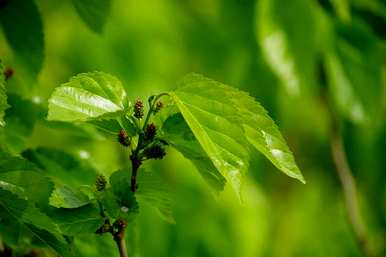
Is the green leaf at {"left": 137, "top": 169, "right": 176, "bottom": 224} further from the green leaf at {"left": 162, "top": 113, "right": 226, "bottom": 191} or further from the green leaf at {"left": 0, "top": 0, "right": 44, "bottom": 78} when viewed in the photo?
the green leaf at {"left": 0, "top": 0, "right": 44, "bottom": 78}

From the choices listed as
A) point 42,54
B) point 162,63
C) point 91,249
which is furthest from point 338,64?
point 91,249

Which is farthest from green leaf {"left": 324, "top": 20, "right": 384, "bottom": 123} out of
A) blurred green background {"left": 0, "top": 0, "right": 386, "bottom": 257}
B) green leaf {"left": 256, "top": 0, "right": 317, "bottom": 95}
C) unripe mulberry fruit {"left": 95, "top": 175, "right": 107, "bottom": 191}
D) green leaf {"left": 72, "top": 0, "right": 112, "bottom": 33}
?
unripe mulberry fruit {"left": 95, "top": 175, "right": 107, "bottom": 191}

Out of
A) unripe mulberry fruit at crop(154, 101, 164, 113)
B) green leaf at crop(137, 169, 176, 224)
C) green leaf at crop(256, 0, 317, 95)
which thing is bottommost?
green leaf at crop(256, 0, 317, 95)

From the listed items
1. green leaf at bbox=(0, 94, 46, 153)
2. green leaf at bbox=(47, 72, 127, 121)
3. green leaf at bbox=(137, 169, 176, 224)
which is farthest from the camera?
green leaf at bbox=(0, 94, 46, 153)

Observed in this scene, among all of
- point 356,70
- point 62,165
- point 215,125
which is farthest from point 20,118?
point 356,70

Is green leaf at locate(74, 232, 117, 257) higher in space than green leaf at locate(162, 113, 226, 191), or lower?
lower

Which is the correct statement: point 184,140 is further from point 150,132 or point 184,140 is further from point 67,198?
point 67,198
